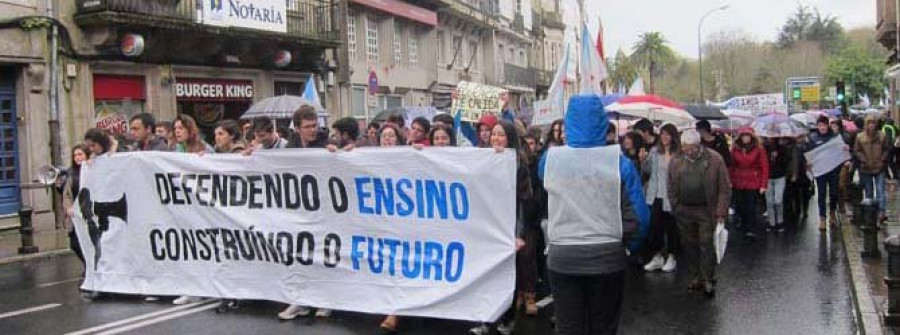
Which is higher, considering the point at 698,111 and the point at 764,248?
the point at 698,111

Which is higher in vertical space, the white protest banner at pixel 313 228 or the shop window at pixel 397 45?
the shop window at pixel 397 45

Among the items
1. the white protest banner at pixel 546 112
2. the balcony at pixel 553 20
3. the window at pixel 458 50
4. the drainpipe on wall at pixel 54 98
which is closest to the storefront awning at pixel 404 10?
the window at pixel 458 50

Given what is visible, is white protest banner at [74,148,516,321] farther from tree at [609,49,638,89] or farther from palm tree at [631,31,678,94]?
palm tree at [631,31,678,94]

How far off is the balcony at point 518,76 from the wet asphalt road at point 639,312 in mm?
36714

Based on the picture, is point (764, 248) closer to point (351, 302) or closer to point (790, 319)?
point (790, 319)

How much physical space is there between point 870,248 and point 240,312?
6871mm

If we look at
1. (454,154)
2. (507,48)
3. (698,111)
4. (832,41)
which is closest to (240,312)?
(454,154)

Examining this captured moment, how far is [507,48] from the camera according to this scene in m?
48.1

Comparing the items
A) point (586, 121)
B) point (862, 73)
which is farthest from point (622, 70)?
point (586, 121)

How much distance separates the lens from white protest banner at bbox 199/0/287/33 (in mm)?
21141

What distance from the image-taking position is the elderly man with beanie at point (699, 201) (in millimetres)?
8539

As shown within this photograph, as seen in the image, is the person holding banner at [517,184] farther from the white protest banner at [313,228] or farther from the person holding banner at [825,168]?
the person holding banner at [825,168]

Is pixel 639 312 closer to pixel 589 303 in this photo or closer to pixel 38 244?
pixel 589 303

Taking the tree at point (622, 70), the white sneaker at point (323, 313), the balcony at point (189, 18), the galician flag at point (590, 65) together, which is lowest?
the white sneaker at point (323, 313)
